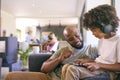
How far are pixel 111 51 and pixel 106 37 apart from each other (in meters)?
0.13

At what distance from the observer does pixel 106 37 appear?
1.39 metres

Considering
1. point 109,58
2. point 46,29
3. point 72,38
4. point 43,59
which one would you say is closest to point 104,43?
point 109,58

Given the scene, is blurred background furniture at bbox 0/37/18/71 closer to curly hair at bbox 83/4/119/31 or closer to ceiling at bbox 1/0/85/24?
curly hair at bbox 83/4/119/31

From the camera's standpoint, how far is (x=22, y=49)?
14.3 ft

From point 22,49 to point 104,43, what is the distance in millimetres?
3158

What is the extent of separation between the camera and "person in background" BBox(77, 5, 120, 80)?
50.3 inches

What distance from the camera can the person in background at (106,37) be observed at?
128 centimetres

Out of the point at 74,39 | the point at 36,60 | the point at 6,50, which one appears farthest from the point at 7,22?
the point at 74,39

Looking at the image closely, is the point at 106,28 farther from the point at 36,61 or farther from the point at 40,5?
the point at 40,5

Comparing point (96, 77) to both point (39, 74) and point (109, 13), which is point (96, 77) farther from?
point (39, 74)

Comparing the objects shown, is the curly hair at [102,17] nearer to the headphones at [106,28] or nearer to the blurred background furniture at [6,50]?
the headphones at [106,28]

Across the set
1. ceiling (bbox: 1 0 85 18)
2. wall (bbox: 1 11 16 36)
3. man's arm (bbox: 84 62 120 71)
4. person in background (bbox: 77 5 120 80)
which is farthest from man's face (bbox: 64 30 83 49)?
wall (bbox: 1 11 16 36)

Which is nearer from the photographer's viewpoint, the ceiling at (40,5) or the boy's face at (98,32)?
the boy's face at (98,32)

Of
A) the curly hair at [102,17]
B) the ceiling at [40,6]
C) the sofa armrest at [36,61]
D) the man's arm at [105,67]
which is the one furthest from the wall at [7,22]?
the man's arm at [105,67]
